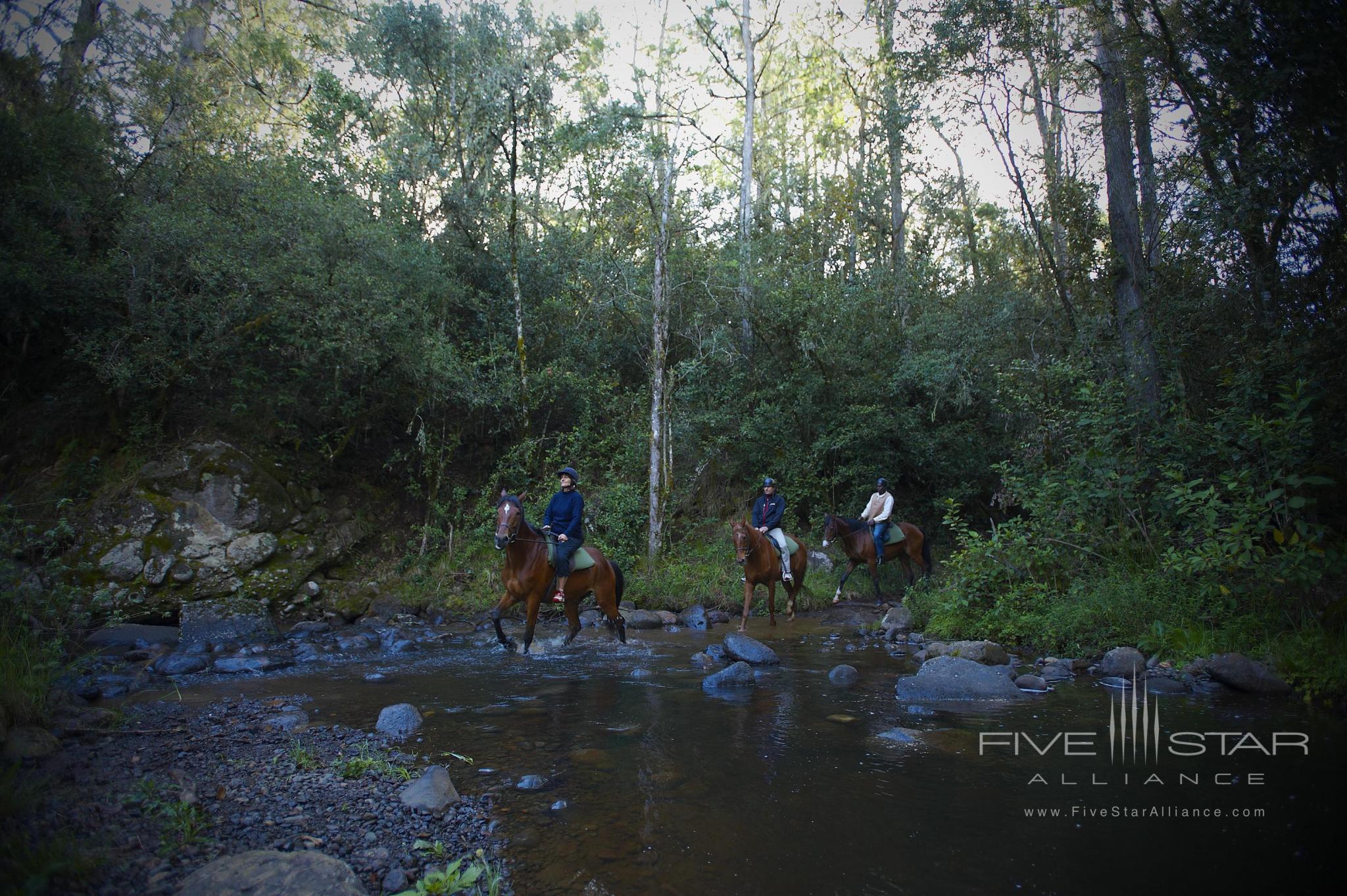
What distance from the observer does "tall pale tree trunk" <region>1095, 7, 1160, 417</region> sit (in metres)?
11.1

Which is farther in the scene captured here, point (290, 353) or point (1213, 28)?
point (290, 353)

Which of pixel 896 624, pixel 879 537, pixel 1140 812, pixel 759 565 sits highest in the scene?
pixel 879 537

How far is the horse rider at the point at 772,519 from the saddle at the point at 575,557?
179 inches

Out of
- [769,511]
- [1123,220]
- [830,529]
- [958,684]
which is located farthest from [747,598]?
[1123,220]

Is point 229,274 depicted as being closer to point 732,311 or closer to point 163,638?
point 163,638

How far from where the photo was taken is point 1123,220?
11812mm

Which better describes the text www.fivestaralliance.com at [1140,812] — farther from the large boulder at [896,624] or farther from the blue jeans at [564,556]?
the large boulder at [896,624]

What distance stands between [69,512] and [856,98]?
1075 inches

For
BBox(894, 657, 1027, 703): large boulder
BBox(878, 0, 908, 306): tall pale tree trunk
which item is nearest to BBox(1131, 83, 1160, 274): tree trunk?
BBox(878, 0, 908, 306): tall pale tree trunk

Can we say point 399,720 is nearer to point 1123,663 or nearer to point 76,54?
point 1123,663

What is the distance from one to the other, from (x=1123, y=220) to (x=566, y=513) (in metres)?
10.8

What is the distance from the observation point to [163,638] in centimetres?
1077

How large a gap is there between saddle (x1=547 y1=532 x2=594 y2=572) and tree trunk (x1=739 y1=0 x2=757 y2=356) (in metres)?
10.7

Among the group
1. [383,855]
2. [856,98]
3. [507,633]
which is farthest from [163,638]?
[856,98]
